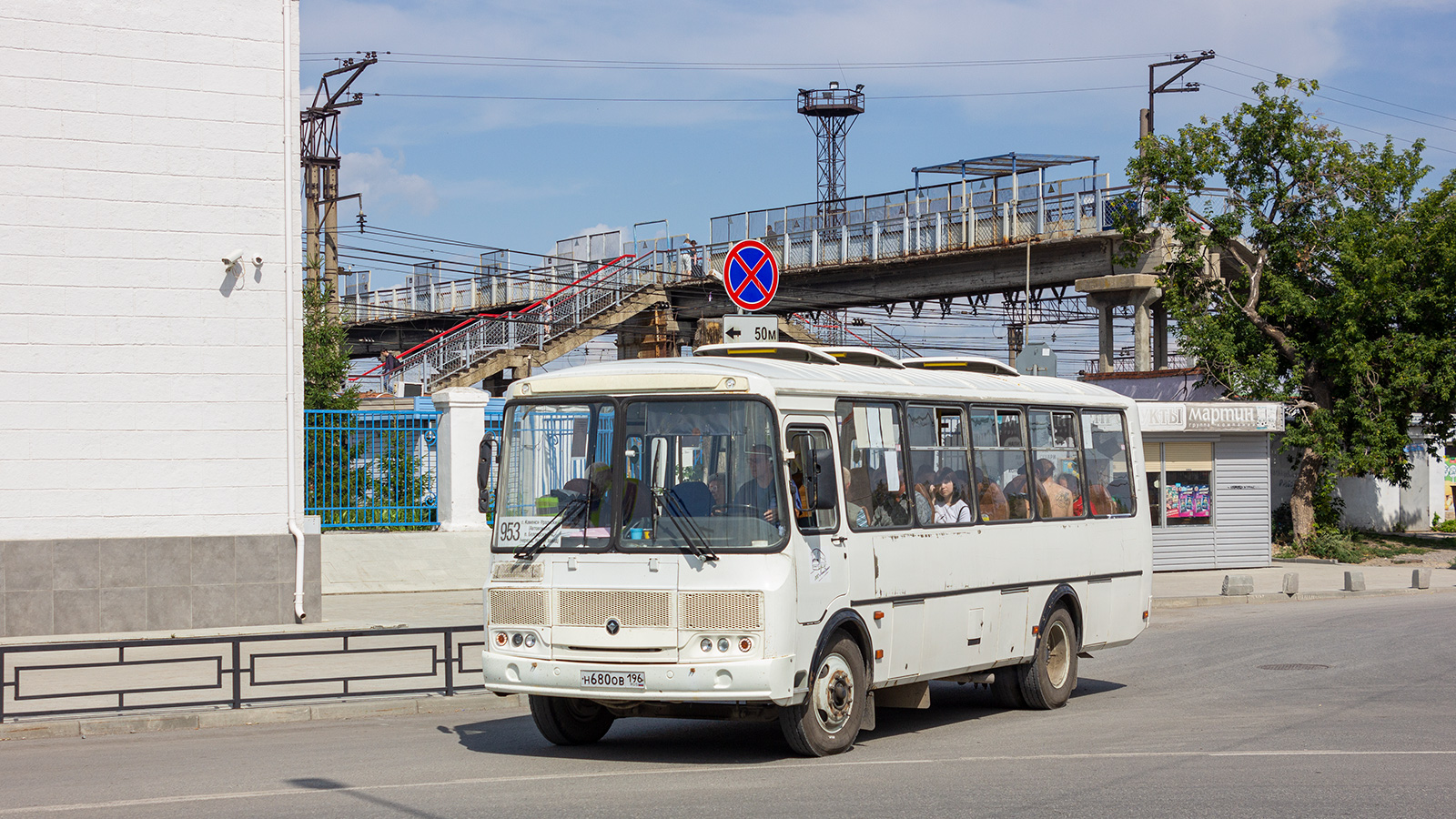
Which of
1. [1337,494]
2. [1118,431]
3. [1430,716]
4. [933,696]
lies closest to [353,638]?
[933,696]

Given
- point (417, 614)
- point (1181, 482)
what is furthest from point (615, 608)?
point (1181, 482)

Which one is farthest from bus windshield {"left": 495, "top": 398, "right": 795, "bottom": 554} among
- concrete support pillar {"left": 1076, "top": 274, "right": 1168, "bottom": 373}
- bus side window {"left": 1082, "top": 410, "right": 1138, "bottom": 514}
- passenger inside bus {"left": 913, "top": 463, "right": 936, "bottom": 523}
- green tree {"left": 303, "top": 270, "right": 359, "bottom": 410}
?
concrete support pillar {"left": 1076, "top": 274, "right": 1168, "bottom": 373}

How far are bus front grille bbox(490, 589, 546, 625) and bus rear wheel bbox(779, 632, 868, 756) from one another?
177 centimetres

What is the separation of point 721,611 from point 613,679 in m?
0.86

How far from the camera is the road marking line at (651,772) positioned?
27.3ft

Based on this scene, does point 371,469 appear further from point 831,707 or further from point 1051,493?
point 831,707

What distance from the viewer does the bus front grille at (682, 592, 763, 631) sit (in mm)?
9117

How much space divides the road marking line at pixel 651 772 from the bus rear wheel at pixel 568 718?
119 cm

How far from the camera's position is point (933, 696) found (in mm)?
13617

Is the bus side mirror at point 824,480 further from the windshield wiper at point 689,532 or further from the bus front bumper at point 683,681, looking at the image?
the bus front bumper at point 683,681

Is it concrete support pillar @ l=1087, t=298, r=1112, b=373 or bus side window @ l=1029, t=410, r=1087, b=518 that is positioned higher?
concrete support pillar @ l=1087, t=298, r=1112, b=373

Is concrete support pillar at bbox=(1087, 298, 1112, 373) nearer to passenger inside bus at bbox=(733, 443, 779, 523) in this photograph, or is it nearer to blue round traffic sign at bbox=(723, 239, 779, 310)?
blue round traffic sign at bbox=(723, 239, 779, 310)

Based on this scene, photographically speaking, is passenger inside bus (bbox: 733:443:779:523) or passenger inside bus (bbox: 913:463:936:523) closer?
passenger inside bus (bbox: 733:443:779:523)

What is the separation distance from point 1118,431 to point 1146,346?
29.2 meters
